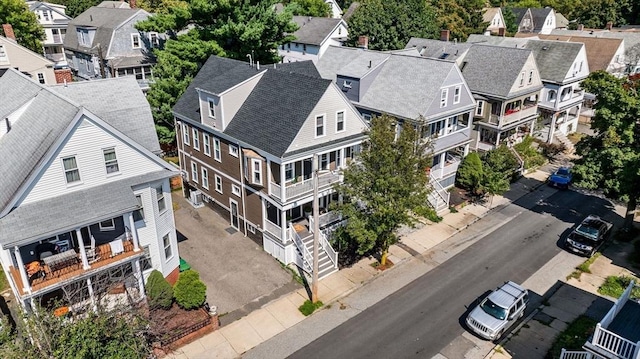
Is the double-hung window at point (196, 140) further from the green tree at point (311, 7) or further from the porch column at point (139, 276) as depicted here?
the green tree at point (311, 7)

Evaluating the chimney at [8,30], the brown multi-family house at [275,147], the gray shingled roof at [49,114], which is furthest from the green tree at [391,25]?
the gray shingled roof at [49,114]

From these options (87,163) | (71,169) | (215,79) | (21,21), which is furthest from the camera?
(21,21)

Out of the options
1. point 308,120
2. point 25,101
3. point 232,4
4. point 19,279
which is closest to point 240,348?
point 19,279

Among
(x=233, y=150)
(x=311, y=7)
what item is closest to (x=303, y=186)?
(x=233, y=150)

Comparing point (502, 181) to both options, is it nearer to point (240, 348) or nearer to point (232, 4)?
point (240, 348)

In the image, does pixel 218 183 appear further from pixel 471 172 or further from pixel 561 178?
pixel 561 178

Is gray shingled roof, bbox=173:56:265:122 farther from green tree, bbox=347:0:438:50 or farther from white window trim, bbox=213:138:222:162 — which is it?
green tree, bbox=347:0:438:50
